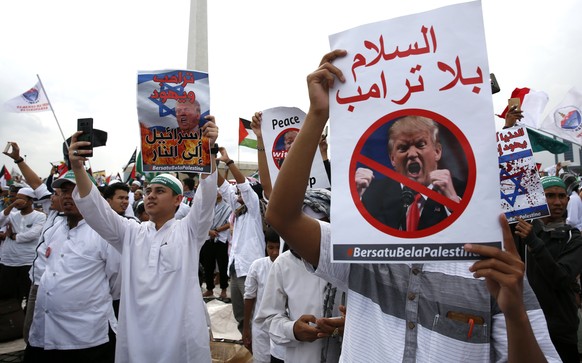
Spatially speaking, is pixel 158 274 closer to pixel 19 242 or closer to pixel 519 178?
pixel 519 178

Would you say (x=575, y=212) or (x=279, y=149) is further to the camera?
(x=575, y=212)

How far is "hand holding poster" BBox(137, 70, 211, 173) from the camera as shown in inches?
119

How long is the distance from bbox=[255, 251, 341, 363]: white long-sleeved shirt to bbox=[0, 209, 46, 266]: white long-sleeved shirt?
5657 mm

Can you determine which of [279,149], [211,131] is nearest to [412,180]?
[211,131]

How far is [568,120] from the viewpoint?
572 cm

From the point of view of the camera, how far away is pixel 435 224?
1184 millimetres

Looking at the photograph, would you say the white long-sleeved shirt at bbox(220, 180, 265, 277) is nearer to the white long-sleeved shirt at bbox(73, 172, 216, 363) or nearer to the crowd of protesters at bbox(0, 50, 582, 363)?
the crowd of protesters at bbox(0, 50, 582, 363)

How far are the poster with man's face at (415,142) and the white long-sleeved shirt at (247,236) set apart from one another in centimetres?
436

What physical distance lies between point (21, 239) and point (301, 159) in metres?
6.99

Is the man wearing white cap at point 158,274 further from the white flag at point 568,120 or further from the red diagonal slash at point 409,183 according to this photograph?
the white flag at point 568,120

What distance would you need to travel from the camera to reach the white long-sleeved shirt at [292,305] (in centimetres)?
257

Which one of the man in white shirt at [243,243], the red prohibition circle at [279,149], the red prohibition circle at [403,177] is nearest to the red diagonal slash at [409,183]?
the red prohibition circle at [403,177]

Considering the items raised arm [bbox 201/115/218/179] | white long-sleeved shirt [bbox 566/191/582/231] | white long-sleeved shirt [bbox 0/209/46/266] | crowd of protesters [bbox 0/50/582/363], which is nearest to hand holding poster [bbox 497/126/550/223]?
crowd of protesters [bbox 0/50/582/363]

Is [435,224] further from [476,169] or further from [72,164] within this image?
[72,164]
